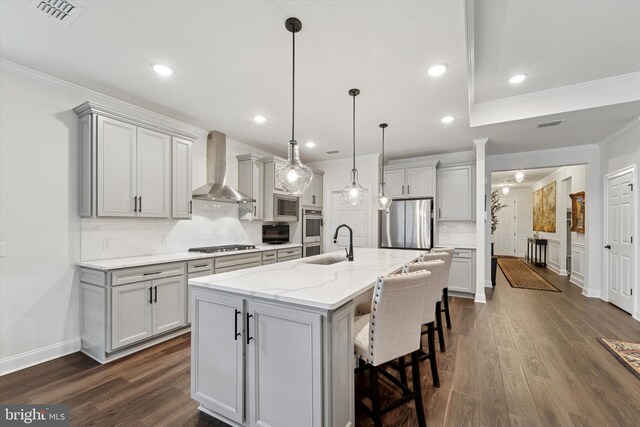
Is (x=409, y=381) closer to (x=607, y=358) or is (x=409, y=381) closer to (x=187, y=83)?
(x=607, y=358)

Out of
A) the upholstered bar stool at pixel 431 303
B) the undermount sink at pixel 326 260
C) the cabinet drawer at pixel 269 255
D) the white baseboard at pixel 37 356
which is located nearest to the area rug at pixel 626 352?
the upholstered bar stool at pixel 431 303

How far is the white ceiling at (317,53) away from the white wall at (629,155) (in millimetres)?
350

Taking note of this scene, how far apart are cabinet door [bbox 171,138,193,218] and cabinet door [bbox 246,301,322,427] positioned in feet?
7.76

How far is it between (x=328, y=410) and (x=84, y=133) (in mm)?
3306

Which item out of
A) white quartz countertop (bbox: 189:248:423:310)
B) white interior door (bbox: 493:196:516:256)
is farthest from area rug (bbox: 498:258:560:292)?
white quartz countertop (bbox: 189:248:423:310)

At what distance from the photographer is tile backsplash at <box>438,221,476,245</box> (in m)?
5.20

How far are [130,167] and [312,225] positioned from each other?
3.32m

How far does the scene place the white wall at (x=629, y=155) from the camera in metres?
3.64

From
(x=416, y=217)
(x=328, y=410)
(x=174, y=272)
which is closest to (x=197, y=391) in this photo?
(x=328, y=410)

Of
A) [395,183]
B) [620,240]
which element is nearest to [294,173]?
[395,183]

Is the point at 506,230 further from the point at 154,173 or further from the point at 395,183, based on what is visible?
the point at 154,173

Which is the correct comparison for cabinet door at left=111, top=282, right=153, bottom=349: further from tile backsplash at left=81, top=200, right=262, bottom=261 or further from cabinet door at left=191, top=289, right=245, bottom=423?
cabinet door at left=191, top=289, right=245, bottom=423

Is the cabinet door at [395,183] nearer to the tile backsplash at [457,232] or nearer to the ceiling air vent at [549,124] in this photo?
the tile backsplash at [457,232]

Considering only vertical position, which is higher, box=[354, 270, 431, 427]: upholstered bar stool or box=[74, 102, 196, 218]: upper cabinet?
box=[74, 102, 196, 218]: upper cabinet
